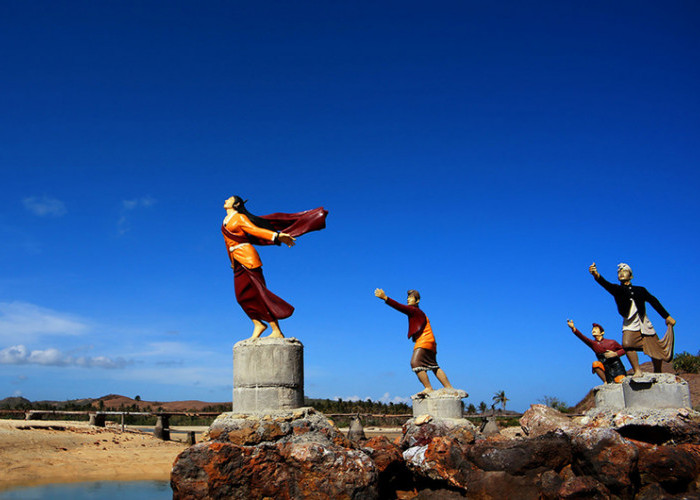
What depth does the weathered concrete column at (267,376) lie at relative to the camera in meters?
8.12

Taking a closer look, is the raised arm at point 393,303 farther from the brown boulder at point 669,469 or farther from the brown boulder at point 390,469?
the brown boulder at point 669,469

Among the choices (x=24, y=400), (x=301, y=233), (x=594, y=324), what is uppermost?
(x=301, y=233)

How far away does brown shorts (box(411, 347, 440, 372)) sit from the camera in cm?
1091

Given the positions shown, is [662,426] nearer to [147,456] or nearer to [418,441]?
[418,441]

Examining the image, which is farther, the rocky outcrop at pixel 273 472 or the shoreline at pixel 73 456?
the shoreline at pixel 73 456

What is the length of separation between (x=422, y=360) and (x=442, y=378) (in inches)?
21.5

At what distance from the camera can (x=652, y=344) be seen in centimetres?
976

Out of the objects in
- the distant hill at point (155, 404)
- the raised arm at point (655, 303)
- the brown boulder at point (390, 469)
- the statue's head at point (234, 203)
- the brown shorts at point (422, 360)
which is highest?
the statue's head at point (234, 203)

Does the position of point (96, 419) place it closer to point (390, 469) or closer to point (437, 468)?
point (390, 469)

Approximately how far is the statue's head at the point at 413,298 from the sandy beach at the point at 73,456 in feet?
19.1

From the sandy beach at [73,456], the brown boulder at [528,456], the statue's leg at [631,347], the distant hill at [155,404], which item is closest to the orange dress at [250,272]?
the brown boulder at [528,456]

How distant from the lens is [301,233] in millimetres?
9078

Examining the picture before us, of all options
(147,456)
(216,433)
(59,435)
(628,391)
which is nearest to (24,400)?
(59,435)

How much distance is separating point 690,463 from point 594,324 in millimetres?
7683
